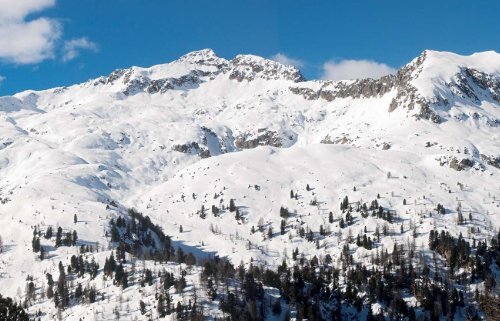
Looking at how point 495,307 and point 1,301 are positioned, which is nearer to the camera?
point 495,307

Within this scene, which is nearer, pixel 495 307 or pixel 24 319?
pixel 495 307

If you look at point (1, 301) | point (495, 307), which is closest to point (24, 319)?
point (1, 301)

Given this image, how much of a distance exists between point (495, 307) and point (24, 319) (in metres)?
88.5

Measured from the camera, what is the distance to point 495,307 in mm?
44219

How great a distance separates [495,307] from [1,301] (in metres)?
90.7

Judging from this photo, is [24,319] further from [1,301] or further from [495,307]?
[495,307]

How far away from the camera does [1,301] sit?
10875cm

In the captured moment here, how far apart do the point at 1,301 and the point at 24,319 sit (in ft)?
17.1

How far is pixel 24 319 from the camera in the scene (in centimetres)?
10875
